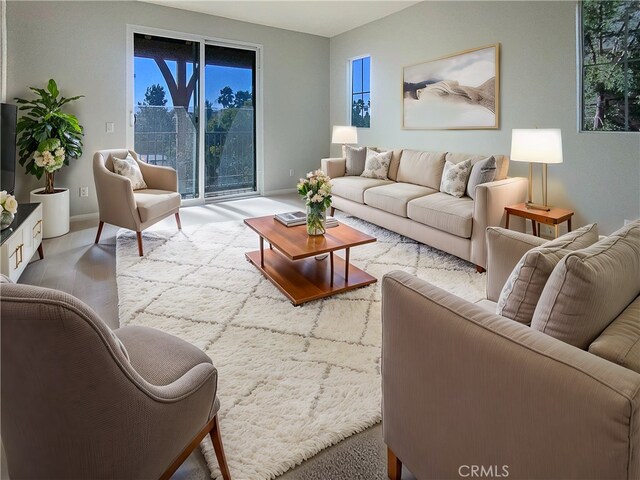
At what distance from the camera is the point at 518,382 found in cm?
86

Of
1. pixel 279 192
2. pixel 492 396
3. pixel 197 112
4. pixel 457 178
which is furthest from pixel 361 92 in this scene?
pixel 492 396

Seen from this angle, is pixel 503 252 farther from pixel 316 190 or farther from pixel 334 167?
pixel 334 167

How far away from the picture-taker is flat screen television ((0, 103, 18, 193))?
340 centimetres

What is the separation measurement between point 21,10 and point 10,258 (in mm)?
3280

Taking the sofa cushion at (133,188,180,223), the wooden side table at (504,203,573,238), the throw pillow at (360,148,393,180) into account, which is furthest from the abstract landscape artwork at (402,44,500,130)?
the sofa cushion at (133,188,180,223)

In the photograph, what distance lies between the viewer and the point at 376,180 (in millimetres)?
4922

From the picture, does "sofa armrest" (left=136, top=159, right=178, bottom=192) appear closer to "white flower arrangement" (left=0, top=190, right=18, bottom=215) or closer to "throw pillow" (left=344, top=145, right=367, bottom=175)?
"white flower arrangement" (left=0, top=190, right=18, bottom=215)

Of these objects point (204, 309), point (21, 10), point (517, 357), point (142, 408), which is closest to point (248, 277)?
point (204, 309)

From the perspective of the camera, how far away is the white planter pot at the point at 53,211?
4102 millimetres

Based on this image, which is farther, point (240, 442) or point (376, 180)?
point (376, 180)

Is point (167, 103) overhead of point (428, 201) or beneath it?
overhead

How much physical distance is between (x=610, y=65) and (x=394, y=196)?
2.05 meters

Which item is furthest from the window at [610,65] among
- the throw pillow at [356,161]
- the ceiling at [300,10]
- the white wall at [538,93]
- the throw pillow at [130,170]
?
the throw pillow at [130,170]

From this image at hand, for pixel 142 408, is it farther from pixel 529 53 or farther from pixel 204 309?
pixel 529 53
